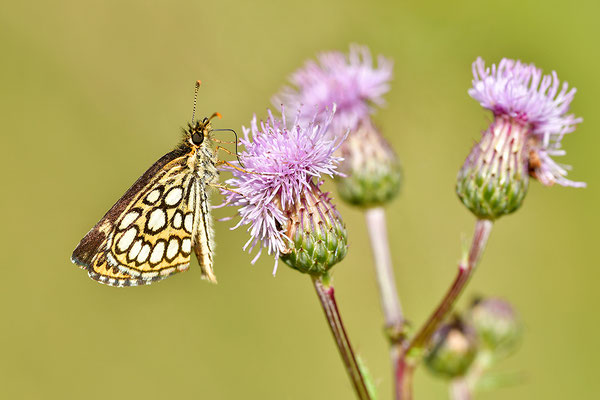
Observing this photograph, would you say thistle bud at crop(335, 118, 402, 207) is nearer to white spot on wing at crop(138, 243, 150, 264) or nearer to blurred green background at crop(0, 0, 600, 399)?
white spot on wing at crop(138, 243, 150, 264)

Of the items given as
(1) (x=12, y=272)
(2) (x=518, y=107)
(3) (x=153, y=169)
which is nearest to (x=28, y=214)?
(1) (x=12, y=272)

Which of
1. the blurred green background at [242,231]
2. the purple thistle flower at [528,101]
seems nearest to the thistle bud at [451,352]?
the purple thistle flower at [528,101]

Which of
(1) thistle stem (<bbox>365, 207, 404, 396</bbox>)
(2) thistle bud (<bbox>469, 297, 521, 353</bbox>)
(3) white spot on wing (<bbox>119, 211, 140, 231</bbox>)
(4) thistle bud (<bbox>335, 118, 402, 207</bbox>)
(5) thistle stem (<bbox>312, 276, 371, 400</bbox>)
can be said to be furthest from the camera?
(2) thistle bud (<bbox>469, 297, 521, 353</bbox>)

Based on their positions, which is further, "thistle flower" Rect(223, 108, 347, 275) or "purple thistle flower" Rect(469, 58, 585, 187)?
"purple thistle flower" Rect(469, 58, 585, 187)

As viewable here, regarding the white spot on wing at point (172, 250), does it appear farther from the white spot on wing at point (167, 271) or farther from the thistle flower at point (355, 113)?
the thistle flower at point (355, 113)

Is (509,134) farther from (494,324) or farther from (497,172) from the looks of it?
(494,324)

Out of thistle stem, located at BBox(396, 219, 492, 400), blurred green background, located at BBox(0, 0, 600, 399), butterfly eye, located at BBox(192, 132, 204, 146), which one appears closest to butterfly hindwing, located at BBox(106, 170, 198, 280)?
butterfly eye, located at BBox(192, 132, 204, 146)
